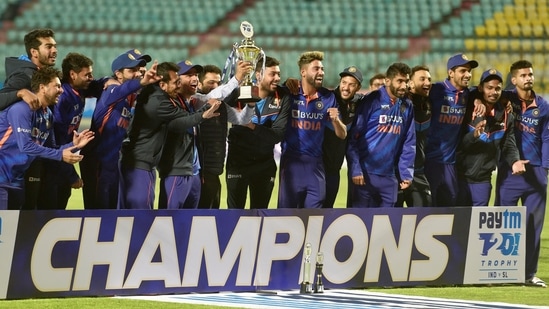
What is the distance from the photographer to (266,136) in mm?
10438

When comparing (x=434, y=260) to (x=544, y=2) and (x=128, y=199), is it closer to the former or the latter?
(x=128, y=199)

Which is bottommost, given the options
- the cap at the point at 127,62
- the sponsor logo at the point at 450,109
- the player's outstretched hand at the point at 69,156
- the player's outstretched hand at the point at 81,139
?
the player's outstretched hand at the point at 69,156

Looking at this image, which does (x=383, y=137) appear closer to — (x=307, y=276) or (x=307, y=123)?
(x=307, y=123)

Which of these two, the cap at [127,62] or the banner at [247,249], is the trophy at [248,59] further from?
the banner at [247,249]

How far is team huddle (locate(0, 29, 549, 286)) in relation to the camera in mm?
9391

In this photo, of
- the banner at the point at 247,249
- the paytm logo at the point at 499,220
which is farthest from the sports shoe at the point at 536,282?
the paytm logo at the point at 499,220

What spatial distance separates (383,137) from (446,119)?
2.49 feet

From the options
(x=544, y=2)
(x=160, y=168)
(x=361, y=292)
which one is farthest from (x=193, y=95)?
(x=544, y=2)

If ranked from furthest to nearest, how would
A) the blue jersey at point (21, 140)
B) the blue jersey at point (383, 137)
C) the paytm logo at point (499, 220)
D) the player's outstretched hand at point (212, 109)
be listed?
the blue jersey at point (383, 137)
the paytm logo at point (499, 220)
the player's outstretched hand at point (212, 109)
the blue jersey at point (21, 140)

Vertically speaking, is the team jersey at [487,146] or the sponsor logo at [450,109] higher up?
the sponsor logo at [450,109]

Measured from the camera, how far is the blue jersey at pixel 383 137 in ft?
34.9

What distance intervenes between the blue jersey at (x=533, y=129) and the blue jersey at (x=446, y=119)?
535 millimetres

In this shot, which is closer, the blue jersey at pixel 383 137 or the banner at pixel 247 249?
the banner at pixel 247 249

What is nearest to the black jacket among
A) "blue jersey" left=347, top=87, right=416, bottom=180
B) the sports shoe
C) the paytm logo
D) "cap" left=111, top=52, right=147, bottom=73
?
"cap" left=111, top=52, right=147, bottom=73
